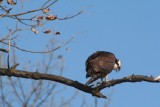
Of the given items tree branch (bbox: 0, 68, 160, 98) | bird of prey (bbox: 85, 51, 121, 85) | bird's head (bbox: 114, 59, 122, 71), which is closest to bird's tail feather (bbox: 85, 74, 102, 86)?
bird of prey (bbox: 85, 51, 121, 85)

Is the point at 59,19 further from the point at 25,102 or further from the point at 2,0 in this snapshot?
the point at 25,102

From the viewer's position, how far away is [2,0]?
5609 millimetres

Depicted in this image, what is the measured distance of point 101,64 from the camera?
6387mm

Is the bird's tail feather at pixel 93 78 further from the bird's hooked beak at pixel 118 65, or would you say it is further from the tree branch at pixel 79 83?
the bird's hooked beak at pixel 118 65

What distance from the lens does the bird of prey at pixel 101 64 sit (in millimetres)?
6051

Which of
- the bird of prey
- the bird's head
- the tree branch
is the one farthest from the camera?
the bird's head

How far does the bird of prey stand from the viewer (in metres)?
6.05

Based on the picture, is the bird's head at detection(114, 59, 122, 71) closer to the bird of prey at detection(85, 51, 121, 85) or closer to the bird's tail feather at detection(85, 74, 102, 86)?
the bird of prey at detection(85, 51, 121, 85)

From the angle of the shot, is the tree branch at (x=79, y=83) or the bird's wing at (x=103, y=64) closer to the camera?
the tree branch at (x=79, y=83)

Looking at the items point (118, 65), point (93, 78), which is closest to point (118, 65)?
point (118, 65)

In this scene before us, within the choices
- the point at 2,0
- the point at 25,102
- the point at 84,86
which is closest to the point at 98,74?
the point at 84,86

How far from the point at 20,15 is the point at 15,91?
26.1 ft

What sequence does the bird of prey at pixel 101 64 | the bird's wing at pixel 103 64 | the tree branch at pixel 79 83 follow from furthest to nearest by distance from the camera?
the bird's wing at pixel 103 64, the bird of prey at pixel 101 64, the tree branch at pixel 79 83

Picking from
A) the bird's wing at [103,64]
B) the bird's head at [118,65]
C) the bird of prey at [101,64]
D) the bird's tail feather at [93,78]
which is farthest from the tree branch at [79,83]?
the bird's head at [118,65]
